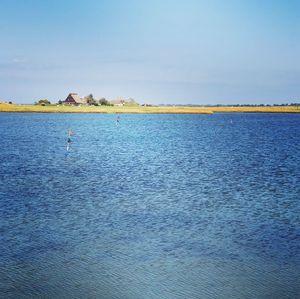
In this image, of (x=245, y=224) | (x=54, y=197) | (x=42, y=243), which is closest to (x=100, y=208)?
(x=54, y=197)

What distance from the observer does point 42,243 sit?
1761 cm

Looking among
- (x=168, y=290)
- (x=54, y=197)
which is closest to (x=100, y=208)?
(x=54, y=197)

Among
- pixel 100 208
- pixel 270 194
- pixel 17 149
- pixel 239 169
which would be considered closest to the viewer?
pixel 100 208

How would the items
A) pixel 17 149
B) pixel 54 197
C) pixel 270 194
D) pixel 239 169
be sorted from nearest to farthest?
pixel 54 197, pixel 270 194, pixel 239 169, pixel 17 149

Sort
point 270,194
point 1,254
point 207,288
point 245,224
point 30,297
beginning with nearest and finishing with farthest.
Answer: point 30,297
point 207,288
point 1,254
point 245,224
point 270,194

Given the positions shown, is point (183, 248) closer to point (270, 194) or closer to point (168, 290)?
point (168, 290)

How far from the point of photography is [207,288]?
13.2 metres

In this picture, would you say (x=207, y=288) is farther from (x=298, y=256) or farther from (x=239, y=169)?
(x=239, y=169)

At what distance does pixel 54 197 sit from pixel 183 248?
12044 millimetres

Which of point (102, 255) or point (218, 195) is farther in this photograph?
point (218, 195)

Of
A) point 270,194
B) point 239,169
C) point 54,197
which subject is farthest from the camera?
point 239,169

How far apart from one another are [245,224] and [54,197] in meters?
12.4

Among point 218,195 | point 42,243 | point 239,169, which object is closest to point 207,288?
point 42,243

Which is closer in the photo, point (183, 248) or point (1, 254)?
point (1, 254)
